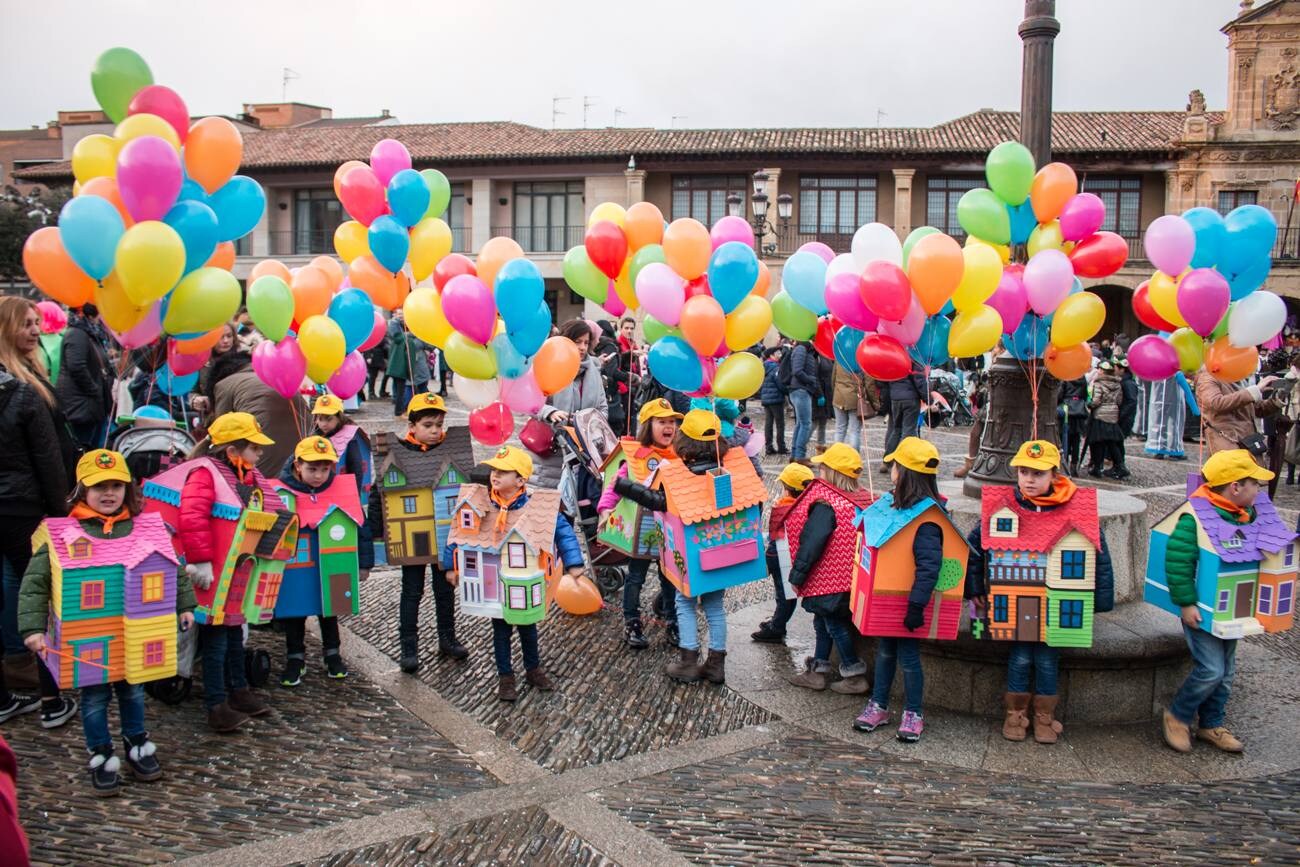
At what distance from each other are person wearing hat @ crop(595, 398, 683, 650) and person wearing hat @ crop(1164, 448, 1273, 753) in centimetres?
263

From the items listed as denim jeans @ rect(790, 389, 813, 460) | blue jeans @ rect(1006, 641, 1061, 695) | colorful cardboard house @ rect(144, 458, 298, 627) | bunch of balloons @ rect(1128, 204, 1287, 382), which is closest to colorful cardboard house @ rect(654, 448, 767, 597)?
blue jeans @ rect(1006, 641, 1061, 695)

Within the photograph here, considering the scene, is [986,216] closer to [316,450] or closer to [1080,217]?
[1080,217]

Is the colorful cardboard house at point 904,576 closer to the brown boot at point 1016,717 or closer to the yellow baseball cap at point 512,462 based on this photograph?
the brown boot at point 1016,717

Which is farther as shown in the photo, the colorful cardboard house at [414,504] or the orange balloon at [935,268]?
the colorful cardboard house at [414,504]

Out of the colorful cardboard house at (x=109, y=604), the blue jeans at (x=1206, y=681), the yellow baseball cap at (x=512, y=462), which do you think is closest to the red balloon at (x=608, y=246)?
the yellow baseball cap at (x=512, y=462)

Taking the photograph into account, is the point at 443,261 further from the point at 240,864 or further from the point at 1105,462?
the point at 1105,462

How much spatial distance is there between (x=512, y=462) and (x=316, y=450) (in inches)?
40.7

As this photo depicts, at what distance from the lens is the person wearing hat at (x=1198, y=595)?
15.4ft

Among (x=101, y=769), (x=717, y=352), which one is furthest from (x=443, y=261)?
(x=101, y=769)

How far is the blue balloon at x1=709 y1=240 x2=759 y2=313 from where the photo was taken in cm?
583

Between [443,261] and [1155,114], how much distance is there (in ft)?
105

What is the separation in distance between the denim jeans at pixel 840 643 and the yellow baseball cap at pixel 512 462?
5.81 feet

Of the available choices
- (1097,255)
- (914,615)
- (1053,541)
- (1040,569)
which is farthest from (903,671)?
(1097,255)

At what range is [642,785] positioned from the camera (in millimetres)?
4410
